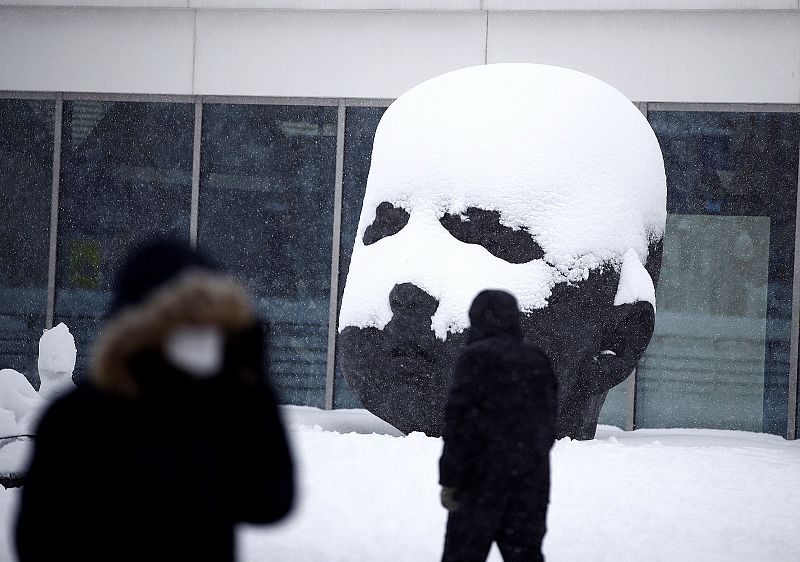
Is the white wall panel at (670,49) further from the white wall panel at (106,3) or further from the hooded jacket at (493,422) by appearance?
the hooded jacket at (493,422)

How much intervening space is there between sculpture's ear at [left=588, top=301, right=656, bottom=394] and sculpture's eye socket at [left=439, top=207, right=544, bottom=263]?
2.56 ft

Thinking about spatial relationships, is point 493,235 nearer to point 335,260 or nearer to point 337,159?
point 335,260

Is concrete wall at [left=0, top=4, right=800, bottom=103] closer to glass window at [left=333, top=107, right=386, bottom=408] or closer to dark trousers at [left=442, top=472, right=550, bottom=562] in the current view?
glass window at [left=333, top=107, right=386, bottom=408]

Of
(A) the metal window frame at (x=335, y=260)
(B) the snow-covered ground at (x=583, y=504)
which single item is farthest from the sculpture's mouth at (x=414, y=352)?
(A) the metal window frame at (x=335, y=260)

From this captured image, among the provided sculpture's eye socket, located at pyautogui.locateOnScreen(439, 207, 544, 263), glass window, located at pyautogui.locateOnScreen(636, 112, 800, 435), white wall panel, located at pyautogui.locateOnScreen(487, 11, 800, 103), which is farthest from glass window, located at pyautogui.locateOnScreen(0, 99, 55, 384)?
glass window, located at pyautogui.locateOnScreen(636, 112, 800, 435)

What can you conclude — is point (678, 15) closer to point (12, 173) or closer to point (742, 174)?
point (742, 174)

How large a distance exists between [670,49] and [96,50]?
6259 millimetres

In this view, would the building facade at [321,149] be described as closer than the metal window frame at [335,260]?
Yes

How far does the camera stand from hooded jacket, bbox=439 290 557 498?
3412mm

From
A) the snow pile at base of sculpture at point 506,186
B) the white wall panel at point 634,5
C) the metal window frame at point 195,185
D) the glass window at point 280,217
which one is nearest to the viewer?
the snow pile at base of sculpture at point 506,186

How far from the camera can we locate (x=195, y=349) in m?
1.78

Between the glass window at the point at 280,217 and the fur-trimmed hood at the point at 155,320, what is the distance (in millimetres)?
9774

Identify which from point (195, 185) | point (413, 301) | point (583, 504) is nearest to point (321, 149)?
point (195, 185)

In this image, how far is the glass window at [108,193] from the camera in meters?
11.9
